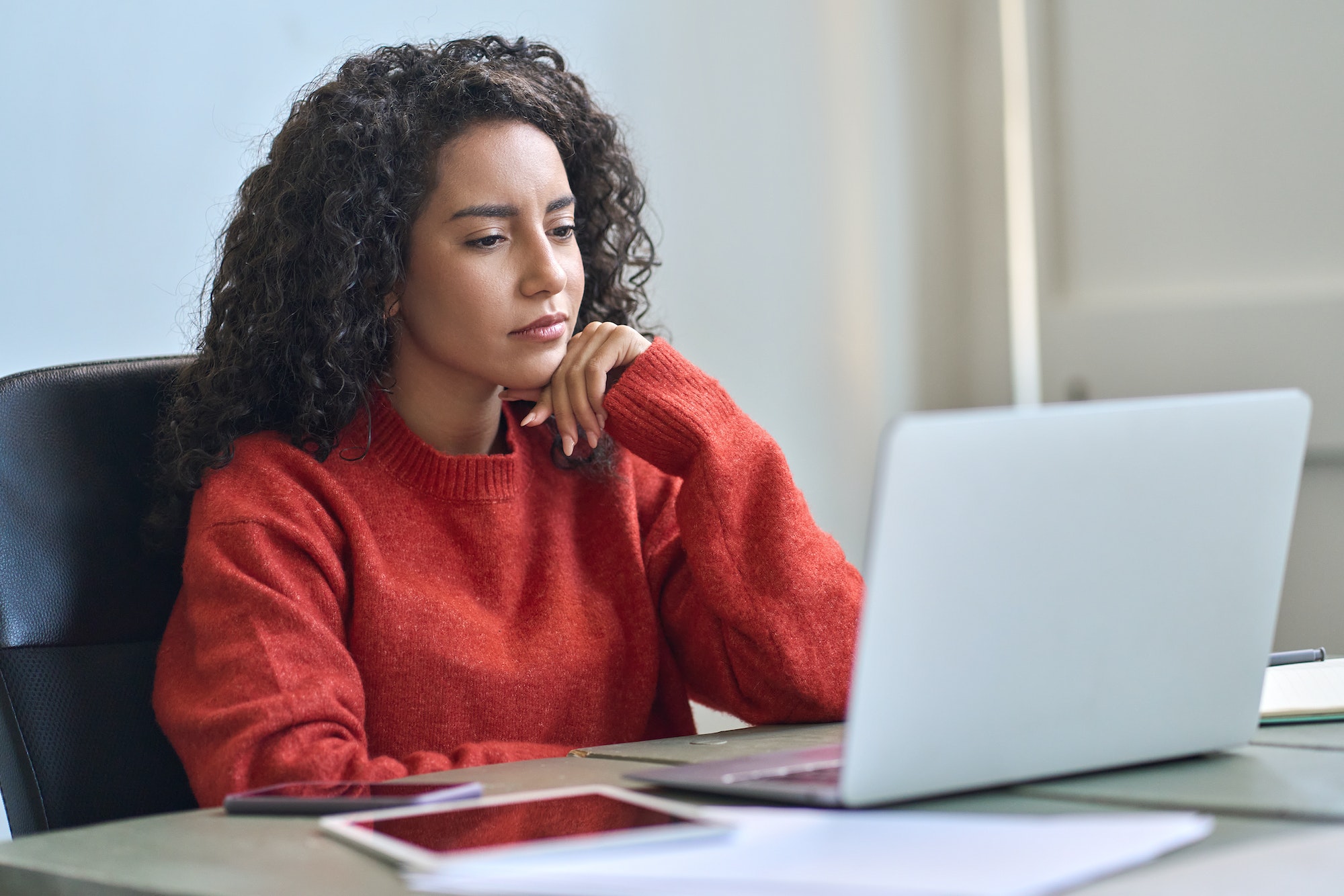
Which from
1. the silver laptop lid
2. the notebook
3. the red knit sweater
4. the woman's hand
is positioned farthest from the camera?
A: the woman's hand

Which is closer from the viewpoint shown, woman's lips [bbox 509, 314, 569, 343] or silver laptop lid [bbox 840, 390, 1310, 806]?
silver laptop lid [bbox 840, 390, 1310, 806]

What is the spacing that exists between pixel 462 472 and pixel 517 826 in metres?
0.66

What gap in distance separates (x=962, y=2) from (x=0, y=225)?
1781mm

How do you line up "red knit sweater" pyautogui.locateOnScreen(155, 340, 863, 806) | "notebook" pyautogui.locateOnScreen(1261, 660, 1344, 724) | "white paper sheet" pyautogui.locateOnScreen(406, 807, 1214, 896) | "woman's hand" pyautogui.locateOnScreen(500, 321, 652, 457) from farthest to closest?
"woman's hand" pyautogui.locateOnScreen(500, 321, 652, 457) → "red knit sweater" pyautogui.locateOnScreen(155, 340, 863, 806) → "notebook" pyautogui.locateOnScreen(1261, 660, 1344, 724) → "white paper sheet" pyautogui.locateOnScreen(406, 807, 1214, 896)

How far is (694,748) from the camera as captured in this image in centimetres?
94

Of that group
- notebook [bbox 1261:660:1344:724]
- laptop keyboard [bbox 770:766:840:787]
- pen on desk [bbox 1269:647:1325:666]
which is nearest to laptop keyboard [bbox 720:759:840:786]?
laptop keyboard [bbox 770:766:840:787]

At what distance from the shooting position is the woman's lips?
4.19ft

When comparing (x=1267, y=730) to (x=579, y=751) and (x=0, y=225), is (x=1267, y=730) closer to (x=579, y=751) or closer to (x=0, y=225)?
(x=579, y=751)

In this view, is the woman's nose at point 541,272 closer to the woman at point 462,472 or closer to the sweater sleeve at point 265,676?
the woman at point 462,472

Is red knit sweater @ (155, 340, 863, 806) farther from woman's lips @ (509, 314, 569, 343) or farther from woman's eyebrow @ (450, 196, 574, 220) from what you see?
woman's eyebrow @ (450, 196, 574, 220)

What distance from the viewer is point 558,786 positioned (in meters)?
0.78

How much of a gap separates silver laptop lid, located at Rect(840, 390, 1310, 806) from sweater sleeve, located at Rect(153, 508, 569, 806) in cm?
50

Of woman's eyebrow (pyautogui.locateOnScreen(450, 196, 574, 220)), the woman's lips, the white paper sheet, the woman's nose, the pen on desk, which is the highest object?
woman's eyebrow (pyautogui.locateOnScreen(450, 196, 574, 220))

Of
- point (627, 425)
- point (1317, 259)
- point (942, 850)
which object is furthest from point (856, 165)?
point (942, 850)
